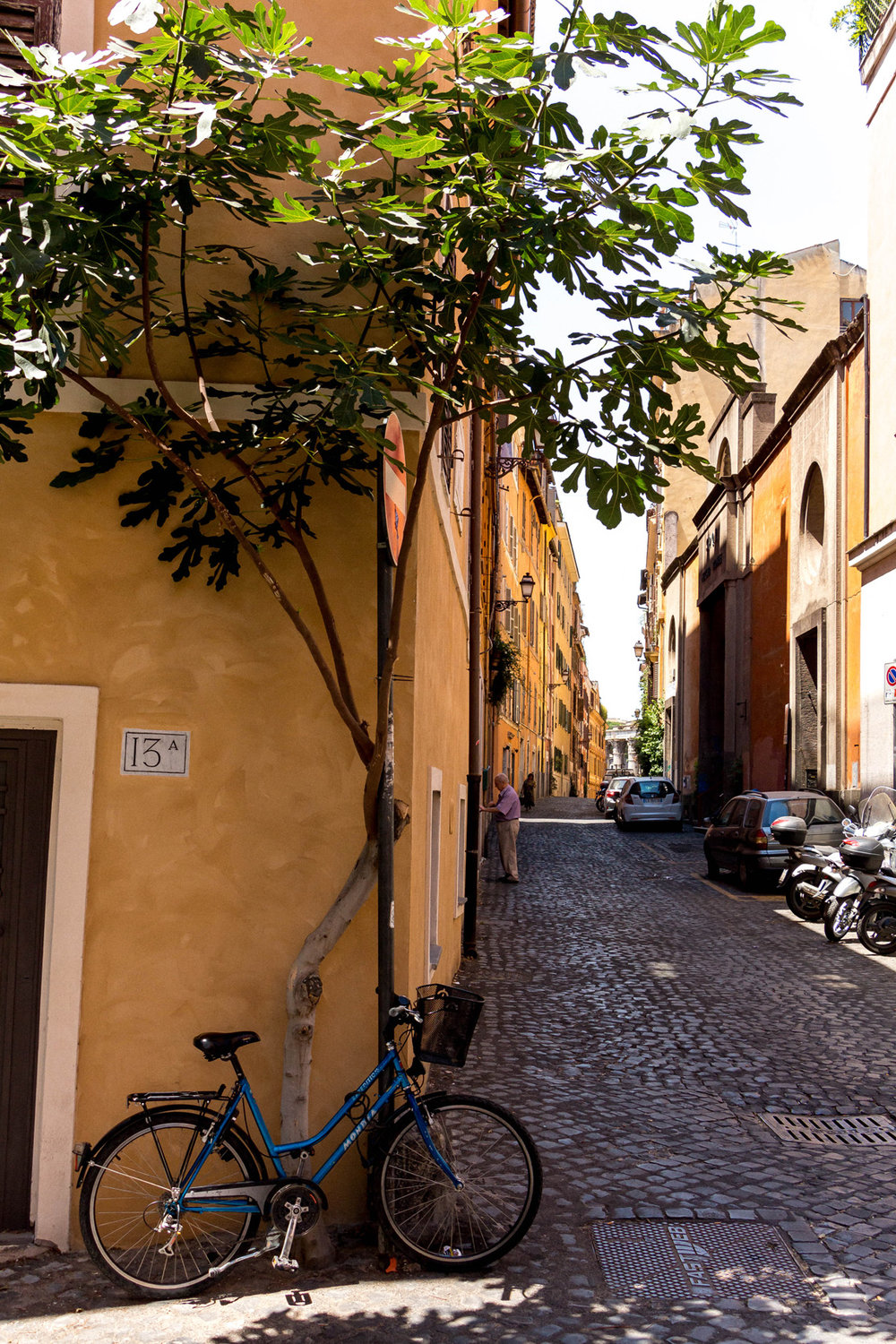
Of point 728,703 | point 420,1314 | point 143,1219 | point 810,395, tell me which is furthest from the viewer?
point 728,703

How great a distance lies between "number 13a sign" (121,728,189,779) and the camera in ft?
18.0

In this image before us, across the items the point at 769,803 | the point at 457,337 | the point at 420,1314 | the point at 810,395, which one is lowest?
the point at 420,1314

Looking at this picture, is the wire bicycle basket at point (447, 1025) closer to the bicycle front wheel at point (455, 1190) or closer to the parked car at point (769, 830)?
the bicycle front wheel at point (455, 1190)

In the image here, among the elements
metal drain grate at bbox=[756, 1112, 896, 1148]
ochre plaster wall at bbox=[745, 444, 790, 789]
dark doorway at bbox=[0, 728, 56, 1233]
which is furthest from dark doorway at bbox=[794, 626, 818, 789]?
dark doorway at bbox=[0, 728, 56, 1233]

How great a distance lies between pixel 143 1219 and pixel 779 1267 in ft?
8.02

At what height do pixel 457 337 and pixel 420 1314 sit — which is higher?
pixel 457 337

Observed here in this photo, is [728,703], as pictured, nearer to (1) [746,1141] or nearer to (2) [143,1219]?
(1) [746,1141]

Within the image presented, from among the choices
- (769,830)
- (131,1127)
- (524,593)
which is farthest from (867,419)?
(131,1127)

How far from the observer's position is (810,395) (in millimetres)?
25344

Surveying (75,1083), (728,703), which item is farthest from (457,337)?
(728,703)

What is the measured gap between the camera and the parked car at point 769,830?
18.7m

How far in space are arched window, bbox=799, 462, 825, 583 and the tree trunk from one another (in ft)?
72.3

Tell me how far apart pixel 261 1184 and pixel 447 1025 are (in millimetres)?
912

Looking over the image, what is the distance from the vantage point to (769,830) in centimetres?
1892
